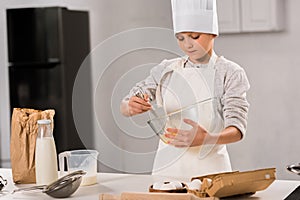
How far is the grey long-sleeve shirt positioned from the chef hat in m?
0.13

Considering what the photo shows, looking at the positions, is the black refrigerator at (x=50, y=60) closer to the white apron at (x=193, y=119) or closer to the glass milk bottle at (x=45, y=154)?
the white apron at (x=193, y=119)

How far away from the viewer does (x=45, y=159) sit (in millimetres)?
2156

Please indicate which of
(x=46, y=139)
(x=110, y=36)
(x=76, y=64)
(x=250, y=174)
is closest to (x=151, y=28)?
(x=110, y=36)

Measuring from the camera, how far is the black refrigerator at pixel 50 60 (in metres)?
4.11

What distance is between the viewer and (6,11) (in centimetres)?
425

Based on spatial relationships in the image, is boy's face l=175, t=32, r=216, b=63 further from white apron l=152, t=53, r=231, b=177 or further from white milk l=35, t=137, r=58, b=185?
white milk l=35, t=137, r=58, b=185

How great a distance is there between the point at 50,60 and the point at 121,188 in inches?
83.9

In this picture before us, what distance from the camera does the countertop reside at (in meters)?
1.97

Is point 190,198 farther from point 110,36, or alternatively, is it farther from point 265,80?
point 110,36

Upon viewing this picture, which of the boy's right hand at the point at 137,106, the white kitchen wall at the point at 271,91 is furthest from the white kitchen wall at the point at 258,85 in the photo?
the boy's right hand at the point at 137,106

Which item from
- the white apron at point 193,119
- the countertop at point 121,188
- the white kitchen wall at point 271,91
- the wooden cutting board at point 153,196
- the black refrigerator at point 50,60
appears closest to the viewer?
the wooden cutting board at point 153,196

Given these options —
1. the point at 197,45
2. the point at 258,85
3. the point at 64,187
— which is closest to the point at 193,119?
the point at 197,45

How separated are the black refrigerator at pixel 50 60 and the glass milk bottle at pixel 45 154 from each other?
1.96 meters

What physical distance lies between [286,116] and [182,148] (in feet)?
4.06
